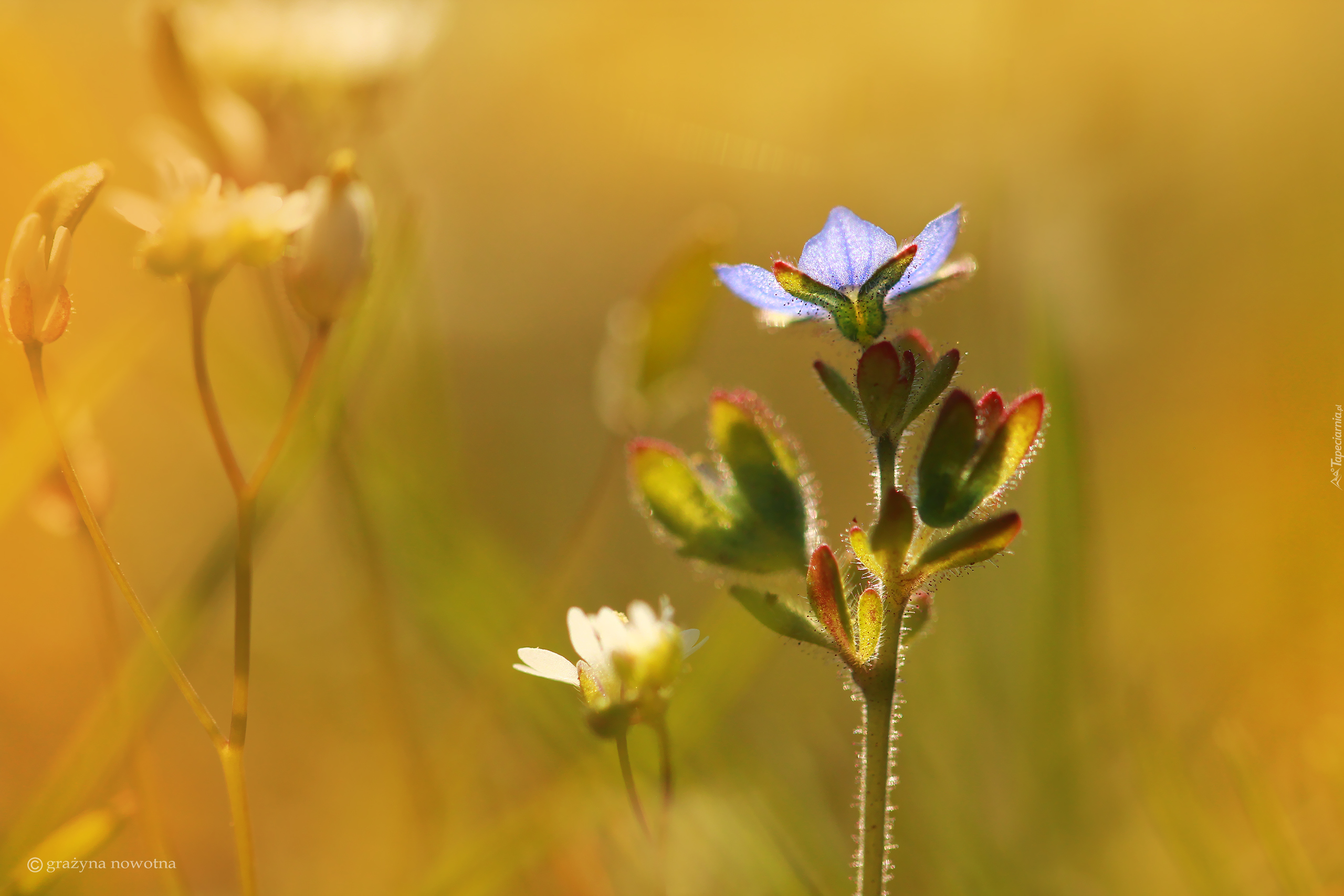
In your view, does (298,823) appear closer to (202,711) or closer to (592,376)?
(202,711)

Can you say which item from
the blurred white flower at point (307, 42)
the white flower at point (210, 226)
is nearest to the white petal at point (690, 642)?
the white flower at point (210, 226)

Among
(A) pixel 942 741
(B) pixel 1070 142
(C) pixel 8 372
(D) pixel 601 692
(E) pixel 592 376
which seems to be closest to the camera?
(D) pixel 601 692

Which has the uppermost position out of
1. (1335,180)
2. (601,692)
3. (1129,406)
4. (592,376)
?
(592,376)

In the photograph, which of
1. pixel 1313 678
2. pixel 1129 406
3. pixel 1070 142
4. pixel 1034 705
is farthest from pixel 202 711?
pixel 1129 406

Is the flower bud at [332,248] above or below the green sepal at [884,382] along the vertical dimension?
above

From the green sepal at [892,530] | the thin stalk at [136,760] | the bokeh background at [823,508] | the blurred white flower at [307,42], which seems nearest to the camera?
the green sepal at [892,530]

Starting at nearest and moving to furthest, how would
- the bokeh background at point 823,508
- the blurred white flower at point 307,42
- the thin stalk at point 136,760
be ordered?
the thin stalk at point 136,760 < the bokeh background at point 823,508 < the blurred white flower at point 307,42

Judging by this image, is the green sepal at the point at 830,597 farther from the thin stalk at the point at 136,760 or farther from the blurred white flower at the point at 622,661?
the thin stalk at the point at 136,760
